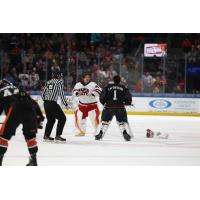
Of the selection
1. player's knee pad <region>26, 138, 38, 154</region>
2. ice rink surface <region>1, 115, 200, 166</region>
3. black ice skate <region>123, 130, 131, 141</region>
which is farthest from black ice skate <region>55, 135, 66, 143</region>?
player's knee pad <region>26, 138, 38, 154</region>

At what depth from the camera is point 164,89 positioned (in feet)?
46.5

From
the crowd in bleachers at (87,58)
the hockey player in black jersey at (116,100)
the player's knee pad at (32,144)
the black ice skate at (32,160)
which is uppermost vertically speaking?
the crowd in bleachers at (87,58)

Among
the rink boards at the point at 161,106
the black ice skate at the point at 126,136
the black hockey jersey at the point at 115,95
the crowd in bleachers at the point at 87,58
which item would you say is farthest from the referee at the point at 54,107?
the rink boards at the point at 161,106

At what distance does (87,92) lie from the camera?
29.7 ft

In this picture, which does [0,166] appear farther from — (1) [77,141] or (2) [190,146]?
(2) [190,146]

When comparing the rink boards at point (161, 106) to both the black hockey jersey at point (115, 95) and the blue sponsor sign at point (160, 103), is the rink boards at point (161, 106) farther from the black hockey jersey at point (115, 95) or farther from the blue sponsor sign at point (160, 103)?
the black hockey jersey at point (115, 95)

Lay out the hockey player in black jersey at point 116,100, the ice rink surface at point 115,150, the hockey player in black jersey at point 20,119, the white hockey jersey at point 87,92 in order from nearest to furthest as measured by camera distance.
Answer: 1. the hockey player in black jersey at point 20,119
2. the ice rink surface at point 115,150
3. the hockey player in black jersey at point 116,100
4. the white hockey jersey at point 87,92

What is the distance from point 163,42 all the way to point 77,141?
24.4ft

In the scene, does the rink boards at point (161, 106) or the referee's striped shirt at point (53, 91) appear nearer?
the referee's striped shirt at point (53, 91)

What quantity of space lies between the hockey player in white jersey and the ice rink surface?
27 cm

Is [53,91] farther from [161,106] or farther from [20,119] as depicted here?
[161,106]

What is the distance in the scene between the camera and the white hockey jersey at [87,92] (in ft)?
29.6

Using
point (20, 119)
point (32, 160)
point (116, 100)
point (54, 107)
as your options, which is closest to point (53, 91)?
point (54, 107)

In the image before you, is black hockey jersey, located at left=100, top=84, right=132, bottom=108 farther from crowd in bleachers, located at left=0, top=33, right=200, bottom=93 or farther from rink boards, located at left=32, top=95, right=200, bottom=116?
crowd in bleachers, located at left=0, top=33, right=200, bottom=93
